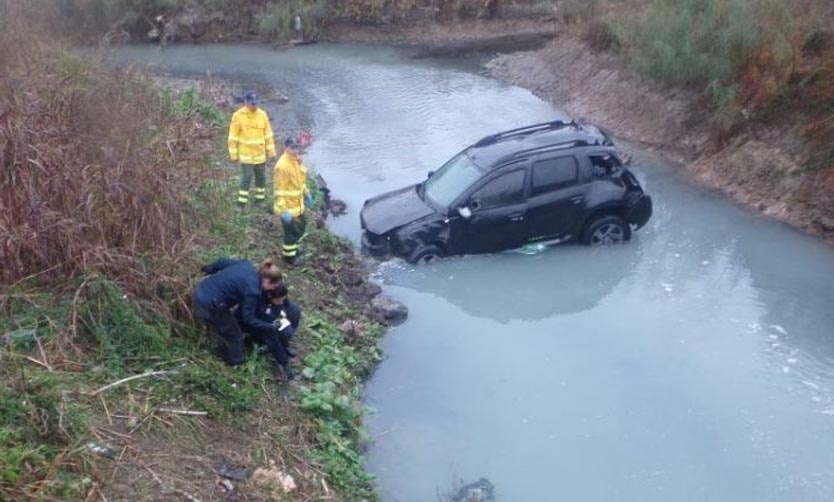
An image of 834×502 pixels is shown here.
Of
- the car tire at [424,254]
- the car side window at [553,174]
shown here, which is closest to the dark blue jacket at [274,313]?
the car tire at [424,254]

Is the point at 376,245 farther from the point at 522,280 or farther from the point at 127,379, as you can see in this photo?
the point at 127,379

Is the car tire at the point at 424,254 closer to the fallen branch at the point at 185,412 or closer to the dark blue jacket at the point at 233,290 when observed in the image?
the dark blue jacket at the point at 233,290

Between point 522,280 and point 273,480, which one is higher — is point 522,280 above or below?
below

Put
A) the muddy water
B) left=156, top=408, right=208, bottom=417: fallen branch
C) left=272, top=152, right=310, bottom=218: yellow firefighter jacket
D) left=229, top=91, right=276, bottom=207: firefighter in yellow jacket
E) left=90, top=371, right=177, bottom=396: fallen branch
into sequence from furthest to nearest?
left=229, top=91, right=276, bottom=207: firefighter in yellow jacket, left=272, top=152, right=310, bottom=218: yellow firefighter jacket, the muddy water, left=156, top=408, right=208, bottom=417: fallen branch, left=90, top=371, right=177, bottom=396: fallen branch

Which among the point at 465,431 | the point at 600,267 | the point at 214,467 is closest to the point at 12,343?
the point at 214,467

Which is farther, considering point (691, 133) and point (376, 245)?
point (691, 133)

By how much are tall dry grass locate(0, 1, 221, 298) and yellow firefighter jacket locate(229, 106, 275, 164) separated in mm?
1362

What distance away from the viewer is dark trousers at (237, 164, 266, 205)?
13.3 m

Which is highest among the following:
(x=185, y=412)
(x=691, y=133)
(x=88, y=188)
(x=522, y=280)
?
(x=88, y=188)

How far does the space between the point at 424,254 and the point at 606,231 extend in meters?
2.77

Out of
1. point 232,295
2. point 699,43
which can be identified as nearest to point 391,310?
point 232,295

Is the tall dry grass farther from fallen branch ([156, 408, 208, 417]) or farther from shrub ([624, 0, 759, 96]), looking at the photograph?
shrub ([624, 0, 759, 96])

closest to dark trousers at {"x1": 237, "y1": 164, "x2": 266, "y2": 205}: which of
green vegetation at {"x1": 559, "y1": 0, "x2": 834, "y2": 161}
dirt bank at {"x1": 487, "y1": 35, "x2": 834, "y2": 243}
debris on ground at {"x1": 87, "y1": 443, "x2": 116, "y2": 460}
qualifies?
debris on ground at {"x1": 87, "y1": 443, "x2": 116, "y2": 460}

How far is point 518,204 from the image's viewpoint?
12.8m
